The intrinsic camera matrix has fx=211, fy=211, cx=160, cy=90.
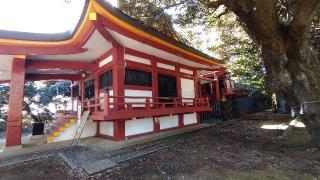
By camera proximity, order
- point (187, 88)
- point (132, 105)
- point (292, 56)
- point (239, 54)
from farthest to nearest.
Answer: point (239, 54) → point (187, 88) → point (132, 105) → point (292, 56)

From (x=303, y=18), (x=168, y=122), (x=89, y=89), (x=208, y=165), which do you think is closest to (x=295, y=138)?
(x=303, y=18)

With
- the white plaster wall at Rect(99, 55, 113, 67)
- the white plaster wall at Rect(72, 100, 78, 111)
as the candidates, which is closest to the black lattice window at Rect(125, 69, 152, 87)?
the white plaster wall at Rect(99, 55, 113, 67)

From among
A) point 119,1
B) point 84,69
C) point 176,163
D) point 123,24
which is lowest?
point 176,163

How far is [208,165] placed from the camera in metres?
5.45

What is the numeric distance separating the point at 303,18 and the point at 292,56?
3.76ft

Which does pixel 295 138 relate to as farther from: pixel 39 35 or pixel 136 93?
pixel 39 35

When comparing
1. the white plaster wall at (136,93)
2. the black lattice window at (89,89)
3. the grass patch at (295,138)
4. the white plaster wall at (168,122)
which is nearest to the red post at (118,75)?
the white plaster wall at (136,93)

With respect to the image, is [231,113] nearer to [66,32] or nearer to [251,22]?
[251,22]

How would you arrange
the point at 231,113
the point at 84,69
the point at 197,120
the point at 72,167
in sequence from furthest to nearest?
the point at 231,113 → the point at 197,120 → the point at 84,69 → the point at 72,167

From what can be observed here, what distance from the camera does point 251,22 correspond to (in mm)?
6930

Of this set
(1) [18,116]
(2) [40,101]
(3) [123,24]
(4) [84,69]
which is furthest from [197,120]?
(2) [40,101]

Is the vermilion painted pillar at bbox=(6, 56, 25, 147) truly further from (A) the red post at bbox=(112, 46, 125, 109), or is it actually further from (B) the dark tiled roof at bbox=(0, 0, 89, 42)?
(A) the red post at bbox=(112, 46, 125, 109)

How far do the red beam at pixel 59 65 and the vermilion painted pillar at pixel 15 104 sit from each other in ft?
3.83

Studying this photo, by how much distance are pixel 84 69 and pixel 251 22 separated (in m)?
8.28
